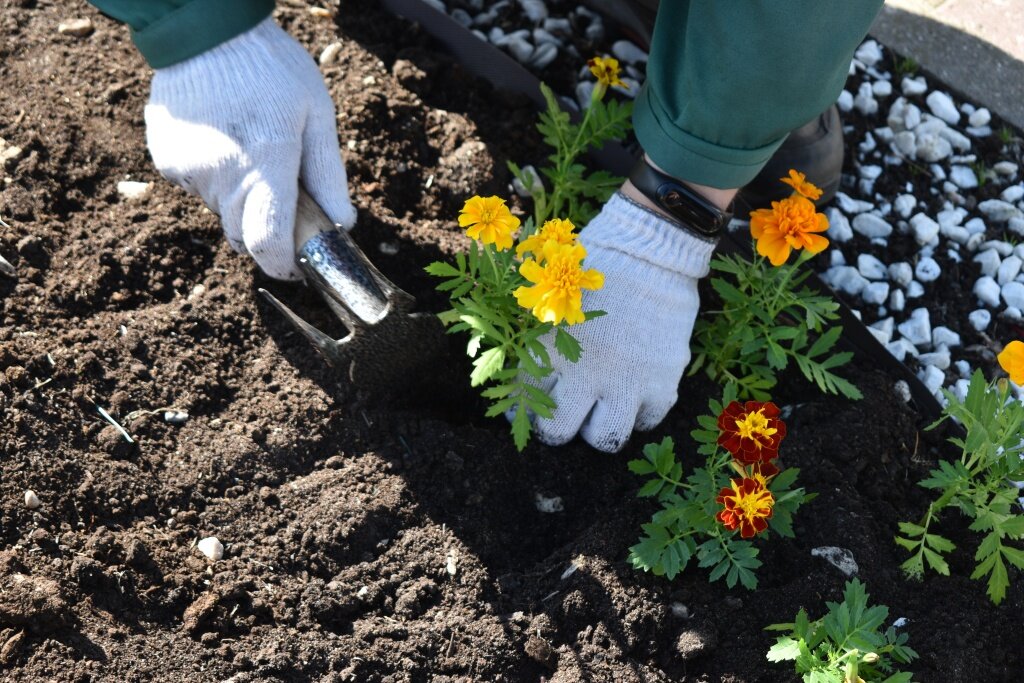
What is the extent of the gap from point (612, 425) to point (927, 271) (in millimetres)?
1171

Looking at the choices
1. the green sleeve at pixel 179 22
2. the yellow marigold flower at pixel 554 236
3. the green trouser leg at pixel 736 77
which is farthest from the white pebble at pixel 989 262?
the green sleeve at pixel 179 22

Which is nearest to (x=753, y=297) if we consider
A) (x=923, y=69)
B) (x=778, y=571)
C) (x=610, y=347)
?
(x=610, y=347)

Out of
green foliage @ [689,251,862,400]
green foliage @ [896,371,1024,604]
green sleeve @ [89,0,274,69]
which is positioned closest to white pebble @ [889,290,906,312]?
green foliage @ [689,251,862,400]

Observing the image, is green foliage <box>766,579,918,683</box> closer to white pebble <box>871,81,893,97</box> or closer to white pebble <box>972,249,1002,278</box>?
white pebble <box>972,249,1002,278</box>

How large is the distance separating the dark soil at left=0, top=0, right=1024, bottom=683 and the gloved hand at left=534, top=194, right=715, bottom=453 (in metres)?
0.09

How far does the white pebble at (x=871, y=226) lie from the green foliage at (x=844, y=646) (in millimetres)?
1341

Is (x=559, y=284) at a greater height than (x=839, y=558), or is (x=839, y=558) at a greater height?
(x=559, y=284)

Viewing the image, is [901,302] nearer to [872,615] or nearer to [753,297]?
[753,297]

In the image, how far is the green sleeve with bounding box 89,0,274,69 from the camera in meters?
2.21

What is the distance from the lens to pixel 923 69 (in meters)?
3.23

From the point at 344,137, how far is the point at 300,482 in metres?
1.02

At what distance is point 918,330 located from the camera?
2.67 m

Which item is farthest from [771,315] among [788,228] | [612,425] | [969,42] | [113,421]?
[969,42]

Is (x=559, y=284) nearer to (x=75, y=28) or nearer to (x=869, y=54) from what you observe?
(x=75, y=28)
